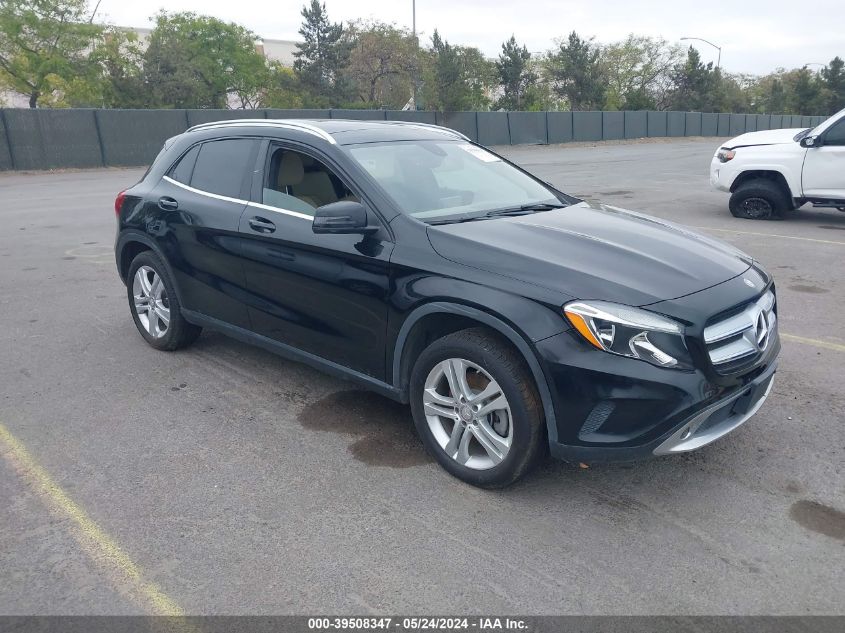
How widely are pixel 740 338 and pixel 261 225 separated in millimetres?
2697

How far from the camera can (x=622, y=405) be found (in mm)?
3008

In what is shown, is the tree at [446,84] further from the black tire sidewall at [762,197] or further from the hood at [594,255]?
the hood at [594,255]

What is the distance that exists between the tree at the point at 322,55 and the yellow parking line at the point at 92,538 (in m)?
55.9

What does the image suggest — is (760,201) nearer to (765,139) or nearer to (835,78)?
(765,139)

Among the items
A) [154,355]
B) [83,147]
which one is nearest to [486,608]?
[154,355]

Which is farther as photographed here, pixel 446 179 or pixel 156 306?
pixel 156 306

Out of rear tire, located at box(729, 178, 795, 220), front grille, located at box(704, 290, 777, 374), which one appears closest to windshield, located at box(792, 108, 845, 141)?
rear tire, located at box(729, 178, 795, 220)

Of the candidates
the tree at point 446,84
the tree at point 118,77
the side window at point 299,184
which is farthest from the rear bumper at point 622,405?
the tree at point 118,77

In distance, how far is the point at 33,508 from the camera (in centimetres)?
336

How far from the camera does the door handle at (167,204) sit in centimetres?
504

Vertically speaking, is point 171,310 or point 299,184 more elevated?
point 299,184

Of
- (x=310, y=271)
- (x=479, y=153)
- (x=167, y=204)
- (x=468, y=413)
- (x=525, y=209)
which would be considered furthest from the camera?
(x=167, y=204)

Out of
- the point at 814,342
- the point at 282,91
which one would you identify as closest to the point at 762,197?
the point at 814,342

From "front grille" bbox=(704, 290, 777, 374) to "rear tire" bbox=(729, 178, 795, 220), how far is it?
840 cm
